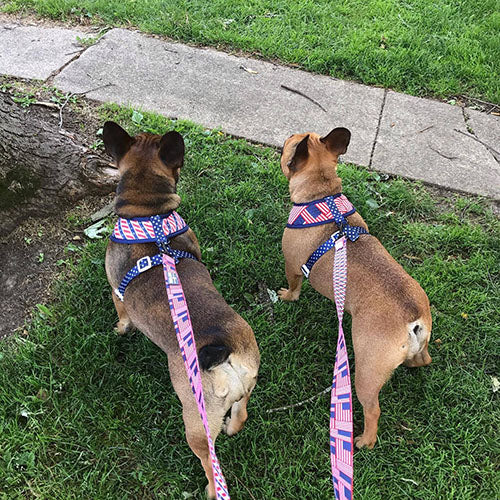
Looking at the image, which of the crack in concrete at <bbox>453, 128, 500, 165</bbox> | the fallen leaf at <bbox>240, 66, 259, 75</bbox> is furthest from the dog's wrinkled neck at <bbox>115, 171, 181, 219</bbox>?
the crack in concrete at <bbox>453, 128, 500, 165</bbox>

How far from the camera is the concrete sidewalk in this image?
4.80m

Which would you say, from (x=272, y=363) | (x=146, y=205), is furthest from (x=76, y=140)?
(x=272, y=363)

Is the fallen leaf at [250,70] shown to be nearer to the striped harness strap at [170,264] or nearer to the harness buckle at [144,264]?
the striped harness strap at [170,264]

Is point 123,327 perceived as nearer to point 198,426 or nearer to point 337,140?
point 198,426

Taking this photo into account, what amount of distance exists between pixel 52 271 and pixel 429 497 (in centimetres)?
305

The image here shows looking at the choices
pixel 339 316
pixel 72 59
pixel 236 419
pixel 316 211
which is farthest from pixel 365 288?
pixel 72 59

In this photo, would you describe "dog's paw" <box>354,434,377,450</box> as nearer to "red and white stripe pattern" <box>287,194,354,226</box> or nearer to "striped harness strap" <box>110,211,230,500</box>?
"striped harness strap" <box>110,211,230,500</box>

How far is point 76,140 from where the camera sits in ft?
14.5

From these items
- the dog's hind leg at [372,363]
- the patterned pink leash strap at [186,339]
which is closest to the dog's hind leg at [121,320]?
the patterned pink leash strap at [186,339]

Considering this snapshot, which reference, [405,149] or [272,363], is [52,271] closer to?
[272,363]

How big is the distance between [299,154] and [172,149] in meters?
0.93

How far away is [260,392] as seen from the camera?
3170 mm

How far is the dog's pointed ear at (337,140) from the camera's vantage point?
132 inches

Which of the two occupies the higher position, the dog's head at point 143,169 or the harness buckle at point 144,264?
the dog's head at point 143,169
